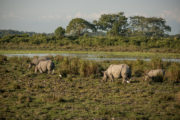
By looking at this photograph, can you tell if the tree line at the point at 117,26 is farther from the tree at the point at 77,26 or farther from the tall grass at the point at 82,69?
the tall grass at the point at 82,69

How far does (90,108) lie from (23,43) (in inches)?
1730

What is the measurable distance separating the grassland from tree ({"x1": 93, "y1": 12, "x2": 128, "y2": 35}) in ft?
167

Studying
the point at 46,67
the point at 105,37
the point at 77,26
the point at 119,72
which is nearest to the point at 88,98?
the point at 119,72

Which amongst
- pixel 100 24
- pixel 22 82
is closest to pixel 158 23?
pixel 100 24

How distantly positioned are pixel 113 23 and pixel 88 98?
58.8m

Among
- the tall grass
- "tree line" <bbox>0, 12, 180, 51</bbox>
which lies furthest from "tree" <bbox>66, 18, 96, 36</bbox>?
the tall grass

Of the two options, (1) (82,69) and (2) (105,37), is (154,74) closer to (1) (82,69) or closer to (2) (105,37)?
(1) (82,69)

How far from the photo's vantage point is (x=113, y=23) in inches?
2662

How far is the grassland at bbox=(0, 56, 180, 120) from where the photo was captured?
8.47m

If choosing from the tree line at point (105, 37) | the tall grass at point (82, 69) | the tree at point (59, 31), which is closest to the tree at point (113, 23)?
the tree line at point (105, 37)

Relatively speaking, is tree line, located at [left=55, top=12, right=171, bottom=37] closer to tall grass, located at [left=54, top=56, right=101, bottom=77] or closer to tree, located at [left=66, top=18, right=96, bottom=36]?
tree, located at [left=66, top=18, right=96, bottom=36]

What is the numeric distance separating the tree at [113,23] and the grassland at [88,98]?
50879 millimetres

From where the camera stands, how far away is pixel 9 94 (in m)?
11.3

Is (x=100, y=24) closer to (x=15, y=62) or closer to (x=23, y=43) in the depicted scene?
(x=23, y=43)
